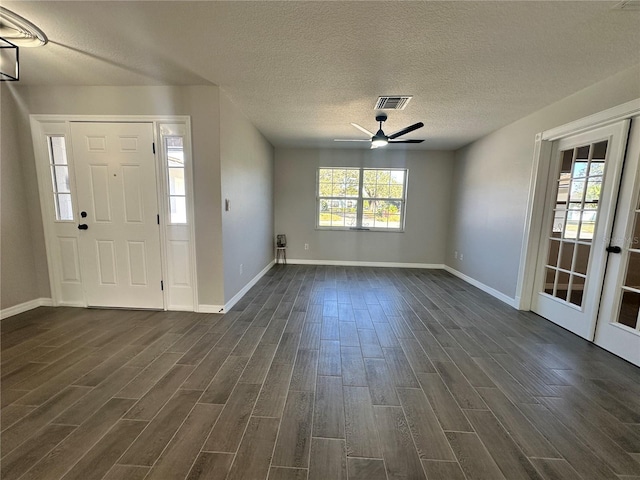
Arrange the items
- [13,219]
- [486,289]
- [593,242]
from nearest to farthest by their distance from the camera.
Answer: [593,242] < [13,219] < [486,289]

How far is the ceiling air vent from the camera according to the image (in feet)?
9.55

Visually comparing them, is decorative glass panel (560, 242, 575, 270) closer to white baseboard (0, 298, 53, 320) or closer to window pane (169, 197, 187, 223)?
window pane (169, 197, 187, 223)

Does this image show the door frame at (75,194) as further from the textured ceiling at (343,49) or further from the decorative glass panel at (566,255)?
the decorative glass panel at (566,255)

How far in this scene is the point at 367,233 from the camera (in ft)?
19.1

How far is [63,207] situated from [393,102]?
4200 millimetres

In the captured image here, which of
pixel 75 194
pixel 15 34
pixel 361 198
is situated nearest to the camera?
pixel 15 34

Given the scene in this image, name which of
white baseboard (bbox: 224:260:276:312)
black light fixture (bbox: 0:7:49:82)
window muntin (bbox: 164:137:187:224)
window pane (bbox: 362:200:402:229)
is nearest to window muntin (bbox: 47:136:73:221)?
black light fixture (bbox: 0:7:49:82)

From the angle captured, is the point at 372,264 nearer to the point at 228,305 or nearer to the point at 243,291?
the point at 243,291

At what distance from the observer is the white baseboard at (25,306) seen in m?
2.82

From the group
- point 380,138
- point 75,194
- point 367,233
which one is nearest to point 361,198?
point 367,233

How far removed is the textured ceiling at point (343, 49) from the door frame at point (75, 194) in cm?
38

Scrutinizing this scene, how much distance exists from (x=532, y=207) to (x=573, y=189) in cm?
43

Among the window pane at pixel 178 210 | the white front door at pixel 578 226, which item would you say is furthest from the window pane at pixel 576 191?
the window pane at pixel 178 210

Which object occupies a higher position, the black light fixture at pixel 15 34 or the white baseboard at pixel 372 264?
the black light fixture at pixel 15 34
